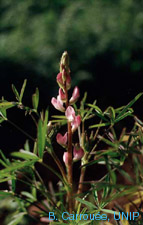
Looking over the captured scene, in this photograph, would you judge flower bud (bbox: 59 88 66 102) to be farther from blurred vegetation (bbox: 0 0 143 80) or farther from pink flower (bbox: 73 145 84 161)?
blurred vegetation (bbox: 0 0 143 80)

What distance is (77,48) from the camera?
1.72 meters

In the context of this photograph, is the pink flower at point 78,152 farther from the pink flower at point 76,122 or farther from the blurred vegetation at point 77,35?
the blurred vegetation at point 77,35

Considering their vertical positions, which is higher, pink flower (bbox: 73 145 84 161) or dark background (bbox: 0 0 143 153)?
dark background (bbox: 0 0 143 153)

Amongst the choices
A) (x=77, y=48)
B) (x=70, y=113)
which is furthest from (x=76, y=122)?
(x=77, y=48)

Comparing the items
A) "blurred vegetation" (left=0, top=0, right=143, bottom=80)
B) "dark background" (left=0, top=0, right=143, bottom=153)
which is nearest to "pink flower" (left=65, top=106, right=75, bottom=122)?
"dark background" (left=0, top=0, right=143, bottom=153)

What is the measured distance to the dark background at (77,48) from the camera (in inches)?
62.2

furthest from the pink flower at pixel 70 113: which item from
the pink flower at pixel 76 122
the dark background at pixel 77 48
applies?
the dark background at pixel 77 48

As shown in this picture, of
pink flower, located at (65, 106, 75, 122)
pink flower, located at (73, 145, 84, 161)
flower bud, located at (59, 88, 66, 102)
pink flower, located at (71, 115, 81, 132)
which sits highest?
flower bud, located at (59, 88, 66, 102)

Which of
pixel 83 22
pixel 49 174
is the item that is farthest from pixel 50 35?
pixel 49 174

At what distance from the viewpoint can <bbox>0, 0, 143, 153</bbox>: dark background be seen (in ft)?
5.19

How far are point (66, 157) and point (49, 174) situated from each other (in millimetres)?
713

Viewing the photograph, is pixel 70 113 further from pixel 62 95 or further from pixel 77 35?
pixel 77 35

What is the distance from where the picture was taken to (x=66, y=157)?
0.49 meters

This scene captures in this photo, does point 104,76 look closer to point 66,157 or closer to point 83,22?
point 83,22
